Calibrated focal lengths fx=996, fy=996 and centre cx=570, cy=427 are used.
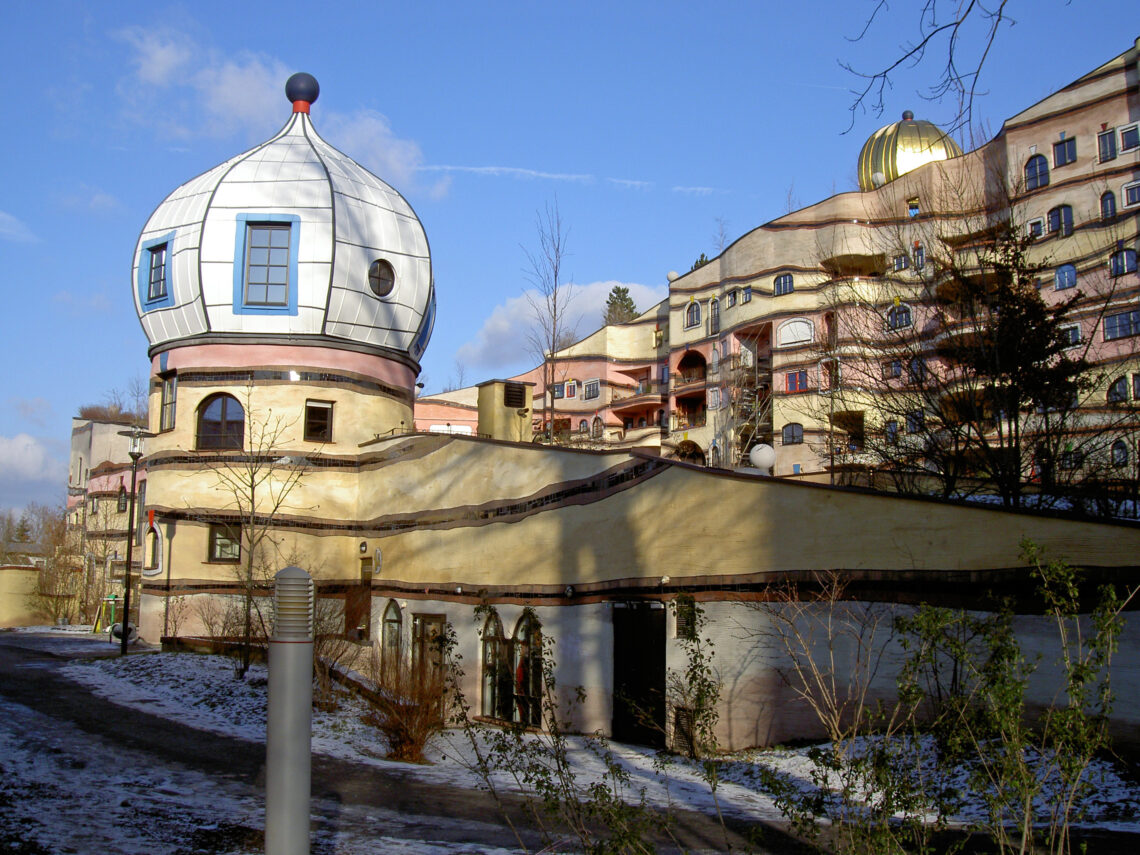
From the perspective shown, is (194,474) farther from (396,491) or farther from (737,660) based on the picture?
(737,660)

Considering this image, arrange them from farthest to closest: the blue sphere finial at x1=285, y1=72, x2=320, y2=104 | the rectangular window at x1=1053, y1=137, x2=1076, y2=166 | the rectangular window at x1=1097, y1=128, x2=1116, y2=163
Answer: the rectangular window at x1=1053, y1=137, x2=1076, y2=166, the rectangular window at x1=1097, y1=128, x2=1116, y2=163, the blue sphere finial at x1=285, y1=72, x2=320, y2=104

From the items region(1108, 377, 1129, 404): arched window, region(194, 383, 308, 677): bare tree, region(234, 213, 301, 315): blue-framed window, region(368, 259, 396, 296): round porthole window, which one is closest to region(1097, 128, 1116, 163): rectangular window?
region(1108, 377, 1129, 404): arched window

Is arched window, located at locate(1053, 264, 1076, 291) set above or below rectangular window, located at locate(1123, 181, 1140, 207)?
below

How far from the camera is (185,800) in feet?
25.8

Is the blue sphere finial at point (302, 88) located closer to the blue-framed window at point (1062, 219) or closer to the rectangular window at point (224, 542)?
the rectangular window at point (224, 542)

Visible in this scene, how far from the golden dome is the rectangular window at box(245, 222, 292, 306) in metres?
24.9

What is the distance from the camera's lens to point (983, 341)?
15.2 m

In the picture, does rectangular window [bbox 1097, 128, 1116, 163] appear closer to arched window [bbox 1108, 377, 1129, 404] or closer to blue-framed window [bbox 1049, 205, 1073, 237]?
blue-framed window [bbox 1049, 205, 1073, 237]

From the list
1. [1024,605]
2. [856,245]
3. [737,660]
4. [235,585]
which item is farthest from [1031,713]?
[856,245]

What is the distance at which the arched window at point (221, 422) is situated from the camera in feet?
64.9

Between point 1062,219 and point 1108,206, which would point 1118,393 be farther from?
point 1062,219

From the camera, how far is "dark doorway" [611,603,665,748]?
40.1 ft

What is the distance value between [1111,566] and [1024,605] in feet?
2.84

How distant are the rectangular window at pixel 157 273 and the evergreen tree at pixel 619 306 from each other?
5689cm
